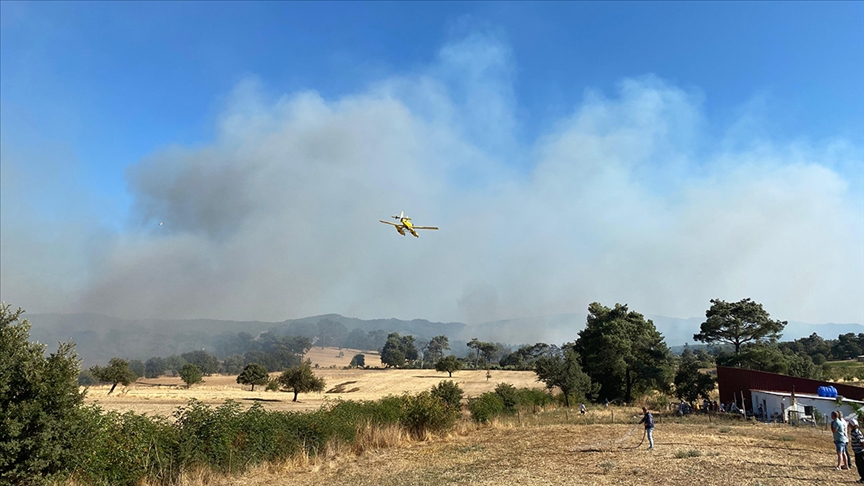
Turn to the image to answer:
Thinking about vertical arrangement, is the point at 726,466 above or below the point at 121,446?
below

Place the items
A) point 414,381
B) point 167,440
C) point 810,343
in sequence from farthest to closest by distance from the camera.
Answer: point 810,343
point 414,381
point 167,440

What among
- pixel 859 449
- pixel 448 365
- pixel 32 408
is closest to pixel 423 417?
pixel 859 449

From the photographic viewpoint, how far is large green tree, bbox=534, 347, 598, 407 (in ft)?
165

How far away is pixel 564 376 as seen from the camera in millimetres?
50250

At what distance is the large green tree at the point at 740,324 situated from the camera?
2677 inches

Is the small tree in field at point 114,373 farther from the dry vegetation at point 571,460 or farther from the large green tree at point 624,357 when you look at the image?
the large green tree at point 624,357

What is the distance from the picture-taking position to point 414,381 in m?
103

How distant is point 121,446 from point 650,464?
1832 centimetres

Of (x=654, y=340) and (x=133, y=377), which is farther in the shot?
(x=133, y=377)

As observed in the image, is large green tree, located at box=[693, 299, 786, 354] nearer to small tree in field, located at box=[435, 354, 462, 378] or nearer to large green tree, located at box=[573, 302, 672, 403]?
large green tree, located at box=[573, 302, 672, 403]

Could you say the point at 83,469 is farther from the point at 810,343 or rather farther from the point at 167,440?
the point at 810,343

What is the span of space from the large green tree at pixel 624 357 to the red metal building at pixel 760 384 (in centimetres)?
1114

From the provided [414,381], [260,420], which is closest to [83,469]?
[260,420]

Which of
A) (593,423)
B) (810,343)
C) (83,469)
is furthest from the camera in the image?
(810,343)
